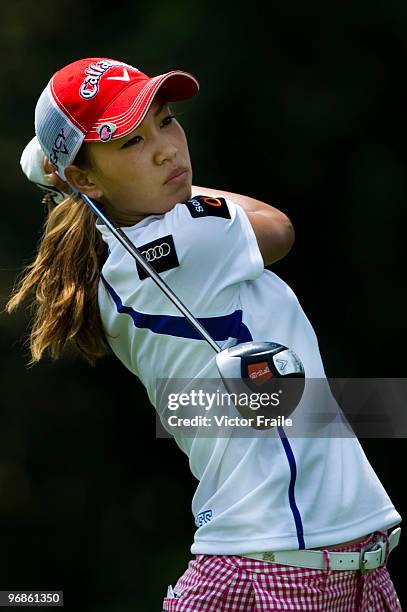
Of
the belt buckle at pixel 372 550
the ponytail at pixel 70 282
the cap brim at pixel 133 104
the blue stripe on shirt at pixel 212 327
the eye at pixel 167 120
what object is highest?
the cap brim at pixel 133 104

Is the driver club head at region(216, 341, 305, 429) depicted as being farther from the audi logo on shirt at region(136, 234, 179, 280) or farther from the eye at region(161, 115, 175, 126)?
the eye at region(161, 115, 175, 126)

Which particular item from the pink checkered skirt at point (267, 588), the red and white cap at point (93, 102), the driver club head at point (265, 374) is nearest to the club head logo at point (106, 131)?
the red and white cap at point (93, 102)

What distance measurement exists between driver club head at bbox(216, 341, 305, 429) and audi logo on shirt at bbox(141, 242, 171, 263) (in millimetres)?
222

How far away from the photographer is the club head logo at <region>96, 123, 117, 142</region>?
2.31 metres

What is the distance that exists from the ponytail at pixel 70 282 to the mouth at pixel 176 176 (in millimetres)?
190

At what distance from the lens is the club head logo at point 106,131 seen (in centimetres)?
231

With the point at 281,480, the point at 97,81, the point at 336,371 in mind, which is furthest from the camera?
the point at 336,371

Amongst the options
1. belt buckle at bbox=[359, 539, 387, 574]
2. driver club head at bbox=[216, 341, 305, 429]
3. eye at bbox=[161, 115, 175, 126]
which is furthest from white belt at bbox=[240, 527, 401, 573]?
eye at bbox=[161, 115, 175, 126]

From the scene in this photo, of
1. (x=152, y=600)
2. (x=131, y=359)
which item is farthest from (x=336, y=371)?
(x=131, y=359)

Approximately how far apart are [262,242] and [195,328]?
30 centimetres

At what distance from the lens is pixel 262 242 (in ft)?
7.93

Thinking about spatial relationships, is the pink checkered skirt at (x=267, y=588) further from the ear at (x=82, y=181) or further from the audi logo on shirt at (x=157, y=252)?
the ear at (x=82, y=181)

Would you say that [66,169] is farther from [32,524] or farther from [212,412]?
[32,524]

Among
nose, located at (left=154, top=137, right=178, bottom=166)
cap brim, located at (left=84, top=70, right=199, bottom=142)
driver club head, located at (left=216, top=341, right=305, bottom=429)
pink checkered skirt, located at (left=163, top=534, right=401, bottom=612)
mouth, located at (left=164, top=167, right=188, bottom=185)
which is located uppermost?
cap brim, located at (left=84, top=70, right=199, bottom=142)
